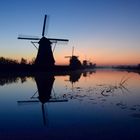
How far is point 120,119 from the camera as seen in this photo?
9.91 meters

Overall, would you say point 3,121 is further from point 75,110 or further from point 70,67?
point 70,67

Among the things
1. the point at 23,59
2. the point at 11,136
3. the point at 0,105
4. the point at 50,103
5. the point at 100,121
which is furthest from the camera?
the point at 23,59

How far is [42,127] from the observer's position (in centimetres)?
873

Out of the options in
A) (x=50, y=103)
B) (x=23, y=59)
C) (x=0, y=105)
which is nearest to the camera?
(x=0, y=105)

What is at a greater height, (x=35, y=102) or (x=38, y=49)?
(x=38, y=49)

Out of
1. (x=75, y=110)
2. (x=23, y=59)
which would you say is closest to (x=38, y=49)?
(x=75, y=110)

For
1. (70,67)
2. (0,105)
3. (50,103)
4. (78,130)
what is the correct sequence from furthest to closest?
(70,67), (50,103), (0,105), (78,130)

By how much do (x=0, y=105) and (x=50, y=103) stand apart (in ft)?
9.08

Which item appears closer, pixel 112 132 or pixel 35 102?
pixel 112 132

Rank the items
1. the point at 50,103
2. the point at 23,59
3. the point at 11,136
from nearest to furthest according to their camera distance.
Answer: the point at 11,136 < the point at 50,103 < the point at 23,59

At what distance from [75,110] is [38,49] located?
3957 centimetres

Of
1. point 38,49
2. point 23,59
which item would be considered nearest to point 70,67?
point 23,59

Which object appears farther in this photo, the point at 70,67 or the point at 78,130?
the point at 70,67

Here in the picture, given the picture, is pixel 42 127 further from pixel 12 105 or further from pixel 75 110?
→ pixel 12 105
